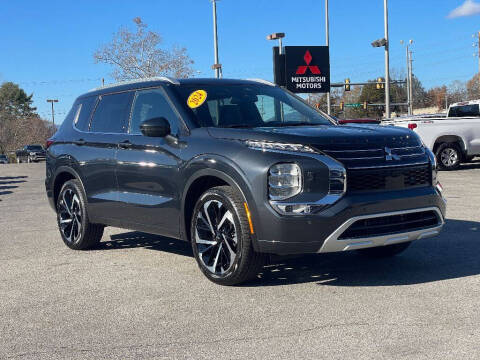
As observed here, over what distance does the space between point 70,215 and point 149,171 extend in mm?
1963

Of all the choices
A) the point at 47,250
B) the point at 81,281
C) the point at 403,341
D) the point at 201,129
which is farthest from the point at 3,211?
the point at 403,341

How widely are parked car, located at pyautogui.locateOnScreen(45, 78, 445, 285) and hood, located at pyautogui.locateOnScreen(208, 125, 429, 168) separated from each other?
11 millimetres

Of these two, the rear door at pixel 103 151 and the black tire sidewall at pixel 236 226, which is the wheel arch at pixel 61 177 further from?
the black tire sidewall at pixel 236 226

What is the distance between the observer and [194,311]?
15.0ft

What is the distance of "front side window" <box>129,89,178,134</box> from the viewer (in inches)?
234

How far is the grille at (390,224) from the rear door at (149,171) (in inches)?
66.6

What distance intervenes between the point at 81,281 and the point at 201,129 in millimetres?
1778

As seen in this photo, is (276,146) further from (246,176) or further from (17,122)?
(17,122)

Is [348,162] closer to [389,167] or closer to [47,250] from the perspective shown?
[389,167]

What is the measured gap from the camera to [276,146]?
4.87 m

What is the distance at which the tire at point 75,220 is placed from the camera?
23.4ft

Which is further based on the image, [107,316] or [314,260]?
[314,260]

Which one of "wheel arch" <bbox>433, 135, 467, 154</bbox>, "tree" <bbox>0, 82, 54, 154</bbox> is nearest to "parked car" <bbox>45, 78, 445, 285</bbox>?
"wheel arch" <bbox>433, 135, 467, 154</bbox>

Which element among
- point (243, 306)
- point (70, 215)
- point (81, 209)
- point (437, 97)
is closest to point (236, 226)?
point (243, 306)
